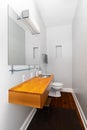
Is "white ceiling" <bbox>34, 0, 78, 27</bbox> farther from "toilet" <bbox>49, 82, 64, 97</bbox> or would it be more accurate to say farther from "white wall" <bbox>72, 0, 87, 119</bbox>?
"toilet" <bbox>49, 82, 64, 97</bbox>

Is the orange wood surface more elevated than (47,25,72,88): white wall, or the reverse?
(47,25,72,88): white wall

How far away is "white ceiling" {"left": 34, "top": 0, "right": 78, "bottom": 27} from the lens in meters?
2.24

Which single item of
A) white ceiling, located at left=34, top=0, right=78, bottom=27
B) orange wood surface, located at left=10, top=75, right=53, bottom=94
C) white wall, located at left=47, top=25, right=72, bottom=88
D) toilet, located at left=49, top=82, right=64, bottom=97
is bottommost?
toilet, located at left=49, top=82, right=64, bottom=97

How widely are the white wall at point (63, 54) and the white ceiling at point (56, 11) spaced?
30 centimetres

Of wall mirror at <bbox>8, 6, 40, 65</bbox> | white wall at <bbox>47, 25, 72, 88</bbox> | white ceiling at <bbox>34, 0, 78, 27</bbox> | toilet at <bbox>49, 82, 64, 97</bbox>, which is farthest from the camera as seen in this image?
white wall at <bbox>47, 25, 72, 88</bbox>

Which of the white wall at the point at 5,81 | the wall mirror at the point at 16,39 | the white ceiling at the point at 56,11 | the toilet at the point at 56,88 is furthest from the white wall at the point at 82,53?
the white wall at the point at 5,81

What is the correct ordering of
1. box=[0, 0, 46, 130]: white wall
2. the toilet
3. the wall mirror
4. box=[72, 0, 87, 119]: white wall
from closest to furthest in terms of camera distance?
box=[0, 0, 46, 130]: white wall, the wall mirror, box=[72, 0, 87, 119]: white wall, the toilet

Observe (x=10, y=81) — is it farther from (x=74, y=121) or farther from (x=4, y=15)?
(x=74, y=121)

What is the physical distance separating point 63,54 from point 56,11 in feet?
5.04

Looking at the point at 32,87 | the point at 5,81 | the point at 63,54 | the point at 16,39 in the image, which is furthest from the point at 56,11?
the point at 5,81

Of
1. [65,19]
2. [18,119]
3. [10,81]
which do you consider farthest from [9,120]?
[65,19]

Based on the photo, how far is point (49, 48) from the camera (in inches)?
146

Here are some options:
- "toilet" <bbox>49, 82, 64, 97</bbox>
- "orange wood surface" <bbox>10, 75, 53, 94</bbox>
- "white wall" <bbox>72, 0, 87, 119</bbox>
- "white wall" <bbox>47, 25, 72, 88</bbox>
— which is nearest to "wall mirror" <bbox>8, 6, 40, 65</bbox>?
"orange wood surface" <bbox>10, 75, 53, 94</bbox>

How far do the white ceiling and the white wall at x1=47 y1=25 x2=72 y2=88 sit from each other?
30 centimetres
